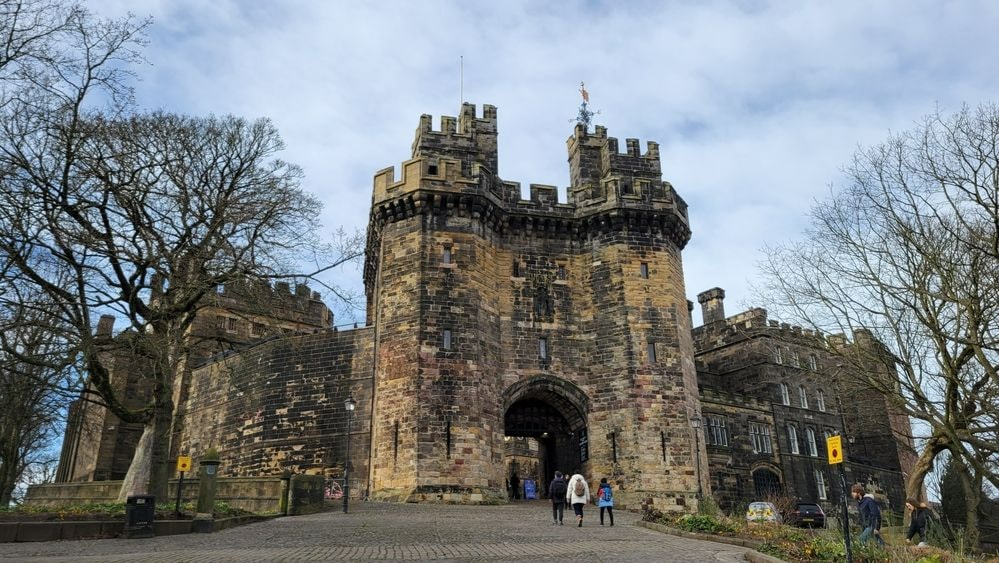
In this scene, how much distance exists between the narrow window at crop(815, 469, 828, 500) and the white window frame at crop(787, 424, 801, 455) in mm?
1688

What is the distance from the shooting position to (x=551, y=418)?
26406mm

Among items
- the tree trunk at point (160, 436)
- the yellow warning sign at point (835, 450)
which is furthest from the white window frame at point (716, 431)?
the yellow warning sign at point (835, 450)

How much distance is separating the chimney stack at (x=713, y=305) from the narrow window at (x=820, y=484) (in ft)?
34.0

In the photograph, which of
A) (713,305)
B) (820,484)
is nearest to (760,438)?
(820,484)

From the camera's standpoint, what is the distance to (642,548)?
1109 centimetres

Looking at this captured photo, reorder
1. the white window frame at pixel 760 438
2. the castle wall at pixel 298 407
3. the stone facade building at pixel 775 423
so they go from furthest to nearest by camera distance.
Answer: the white window frame at pixel 760 438
the stone facade building at pixel 775 423
the castle wall at pixel 298 407

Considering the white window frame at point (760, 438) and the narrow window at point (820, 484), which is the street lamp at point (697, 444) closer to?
the white window frame at point (760, 438)

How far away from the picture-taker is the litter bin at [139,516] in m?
13.0

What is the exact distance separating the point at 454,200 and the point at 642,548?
15.6 m

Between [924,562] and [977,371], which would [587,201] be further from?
[924,562]

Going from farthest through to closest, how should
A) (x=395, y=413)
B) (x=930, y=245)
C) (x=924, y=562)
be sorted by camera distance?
(x=395, y=413) < (x=930, y=245) < (x=924, y=562)

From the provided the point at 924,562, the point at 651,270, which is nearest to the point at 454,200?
the point at 651,270

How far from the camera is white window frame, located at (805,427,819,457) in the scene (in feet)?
129

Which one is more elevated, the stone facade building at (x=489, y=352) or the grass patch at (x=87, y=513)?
the stone facade building at (x=489, y=352)
